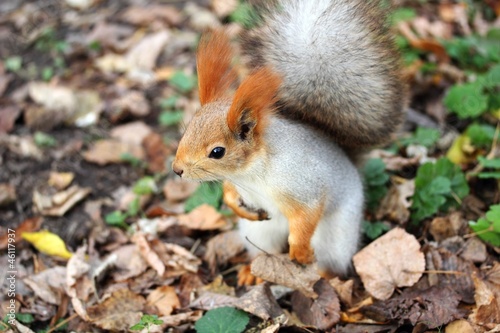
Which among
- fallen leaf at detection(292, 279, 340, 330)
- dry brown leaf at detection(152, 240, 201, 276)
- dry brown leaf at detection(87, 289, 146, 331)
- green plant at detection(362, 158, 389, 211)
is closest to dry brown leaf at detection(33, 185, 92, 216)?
dry brown leaf at detection(152, 240, 201, 276)

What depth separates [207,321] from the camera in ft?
5.05

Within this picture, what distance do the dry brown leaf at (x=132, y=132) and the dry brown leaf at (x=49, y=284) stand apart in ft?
2.56

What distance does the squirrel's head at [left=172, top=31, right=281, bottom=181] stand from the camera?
1.35m

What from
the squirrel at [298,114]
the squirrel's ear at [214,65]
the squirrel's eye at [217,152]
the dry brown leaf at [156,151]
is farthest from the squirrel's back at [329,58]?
the dry brown leaf at [156,151]

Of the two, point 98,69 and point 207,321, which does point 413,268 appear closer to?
point 207,321

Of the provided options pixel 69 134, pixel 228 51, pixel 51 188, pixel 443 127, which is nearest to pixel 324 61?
pixel 228 51

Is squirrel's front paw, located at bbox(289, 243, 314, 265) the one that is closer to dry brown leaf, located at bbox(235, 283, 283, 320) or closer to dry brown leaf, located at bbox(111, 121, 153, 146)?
dry brown leaf, located at bbox(235, 283, 283, 320)

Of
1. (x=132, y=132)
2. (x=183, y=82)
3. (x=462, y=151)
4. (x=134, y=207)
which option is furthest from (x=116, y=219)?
(x=462, y=151)

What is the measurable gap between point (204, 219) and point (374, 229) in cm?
62

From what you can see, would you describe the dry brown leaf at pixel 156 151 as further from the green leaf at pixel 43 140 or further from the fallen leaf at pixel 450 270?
the fallen leaf at pixel 450 270

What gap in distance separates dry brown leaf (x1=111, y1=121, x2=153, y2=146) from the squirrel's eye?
3.74 ft

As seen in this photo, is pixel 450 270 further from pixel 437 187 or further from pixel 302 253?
pixel 302 253

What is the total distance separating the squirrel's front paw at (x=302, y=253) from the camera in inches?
63.0

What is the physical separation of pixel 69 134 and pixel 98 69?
23.1 inches
